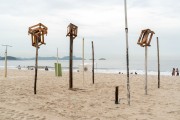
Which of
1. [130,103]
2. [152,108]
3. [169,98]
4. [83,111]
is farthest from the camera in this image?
[169,98]

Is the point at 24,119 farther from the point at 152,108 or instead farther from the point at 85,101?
the point at 152,108

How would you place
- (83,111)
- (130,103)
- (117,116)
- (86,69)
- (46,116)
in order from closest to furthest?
(46,116) → (117,116) → (83,111) → (130,103) → (86,69)

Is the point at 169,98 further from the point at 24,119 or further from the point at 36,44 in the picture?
the point at 24,119

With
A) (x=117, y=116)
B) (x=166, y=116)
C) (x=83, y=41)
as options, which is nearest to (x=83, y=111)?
(x=117, y=116)

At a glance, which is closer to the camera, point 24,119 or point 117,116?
point 24,119

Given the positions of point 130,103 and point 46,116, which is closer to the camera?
point 46,116

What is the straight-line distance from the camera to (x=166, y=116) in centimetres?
1037

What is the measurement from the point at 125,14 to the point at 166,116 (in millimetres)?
4731

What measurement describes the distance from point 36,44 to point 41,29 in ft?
2.84

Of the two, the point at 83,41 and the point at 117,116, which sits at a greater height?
the point at 83,41

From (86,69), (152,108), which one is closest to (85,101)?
(152,108)

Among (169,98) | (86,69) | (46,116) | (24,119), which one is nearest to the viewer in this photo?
(24,119)

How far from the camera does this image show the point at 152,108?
11867mm

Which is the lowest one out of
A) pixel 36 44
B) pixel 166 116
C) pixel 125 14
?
pixel 166 116
